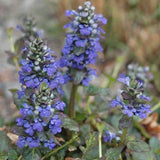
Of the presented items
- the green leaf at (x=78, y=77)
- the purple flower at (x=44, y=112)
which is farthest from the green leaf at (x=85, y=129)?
the purple flower at (x=44, y=112)

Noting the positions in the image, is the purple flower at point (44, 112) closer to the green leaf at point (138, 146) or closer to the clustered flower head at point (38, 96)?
the clustered flower head at point (38, 96)

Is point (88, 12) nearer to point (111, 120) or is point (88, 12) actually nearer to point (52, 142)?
point (52, 142)

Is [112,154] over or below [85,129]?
below

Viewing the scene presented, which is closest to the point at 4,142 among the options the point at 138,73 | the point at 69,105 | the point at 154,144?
the point at 69,105

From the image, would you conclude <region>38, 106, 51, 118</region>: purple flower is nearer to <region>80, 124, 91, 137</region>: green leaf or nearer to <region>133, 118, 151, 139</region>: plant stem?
<region>80, 124, 91, 137</region>: green leaf

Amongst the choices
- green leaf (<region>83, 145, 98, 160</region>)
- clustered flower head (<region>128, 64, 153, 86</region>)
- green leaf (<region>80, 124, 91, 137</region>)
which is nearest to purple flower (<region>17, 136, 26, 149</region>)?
green leaf (<region>83, 145, 98, 160</region>)

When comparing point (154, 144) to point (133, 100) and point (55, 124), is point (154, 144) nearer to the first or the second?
point (133, 100)
